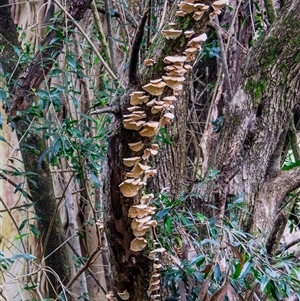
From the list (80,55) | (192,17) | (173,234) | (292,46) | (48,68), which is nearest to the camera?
(192,17)

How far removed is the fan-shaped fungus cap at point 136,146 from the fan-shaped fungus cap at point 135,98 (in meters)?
0.06

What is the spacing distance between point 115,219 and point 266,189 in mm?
688

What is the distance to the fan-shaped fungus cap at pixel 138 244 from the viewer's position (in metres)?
0.71

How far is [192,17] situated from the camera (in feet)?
1.95

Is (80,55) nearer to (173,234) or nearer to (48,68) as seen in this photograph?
(48,68)

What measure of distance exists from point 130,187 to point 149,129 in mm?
97

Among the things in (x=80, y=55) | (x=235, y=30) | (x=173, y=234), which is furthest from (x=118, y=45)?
(x=173, y=234)

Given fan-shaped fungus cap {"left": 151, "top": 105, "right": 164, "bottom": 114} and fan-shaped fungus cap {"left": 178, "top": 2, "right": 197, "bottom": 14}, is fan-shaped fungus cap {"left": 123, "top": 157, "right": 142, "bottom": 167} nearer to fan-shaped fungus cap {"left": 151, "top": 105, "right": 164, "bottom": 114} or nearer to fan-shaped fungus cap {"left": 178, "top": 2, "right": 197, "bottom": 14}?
fan-shaped fungus cap {"left": 151, "top": 105, "right": 164, "bottom": 114}

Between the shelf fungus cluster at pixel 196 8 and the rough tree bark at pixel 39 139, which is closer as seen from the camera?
the shelf fungus cluster at pixel 196 8

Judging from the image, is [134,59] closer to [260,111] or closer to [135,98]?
[135,98]

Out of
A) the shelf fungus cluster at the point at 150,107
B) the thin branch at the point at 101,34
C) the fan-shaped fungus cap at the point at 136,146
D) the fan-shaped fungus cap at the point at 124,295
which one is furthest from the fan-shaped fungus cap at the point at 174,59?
the thin branch at the point at 101,34

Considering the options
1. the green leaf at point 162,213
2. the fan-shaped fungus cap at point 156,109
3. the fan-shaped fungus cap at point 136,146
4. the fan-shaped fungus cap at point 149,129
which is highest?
the fan-shaped fungus cap at point 156,109

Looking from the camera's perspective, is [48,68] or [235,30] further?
[235,30]

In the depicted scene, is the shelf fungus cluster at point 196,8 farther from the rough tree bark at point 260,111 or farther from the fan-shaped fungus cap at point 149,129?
the rough tree bark at point 260,111
